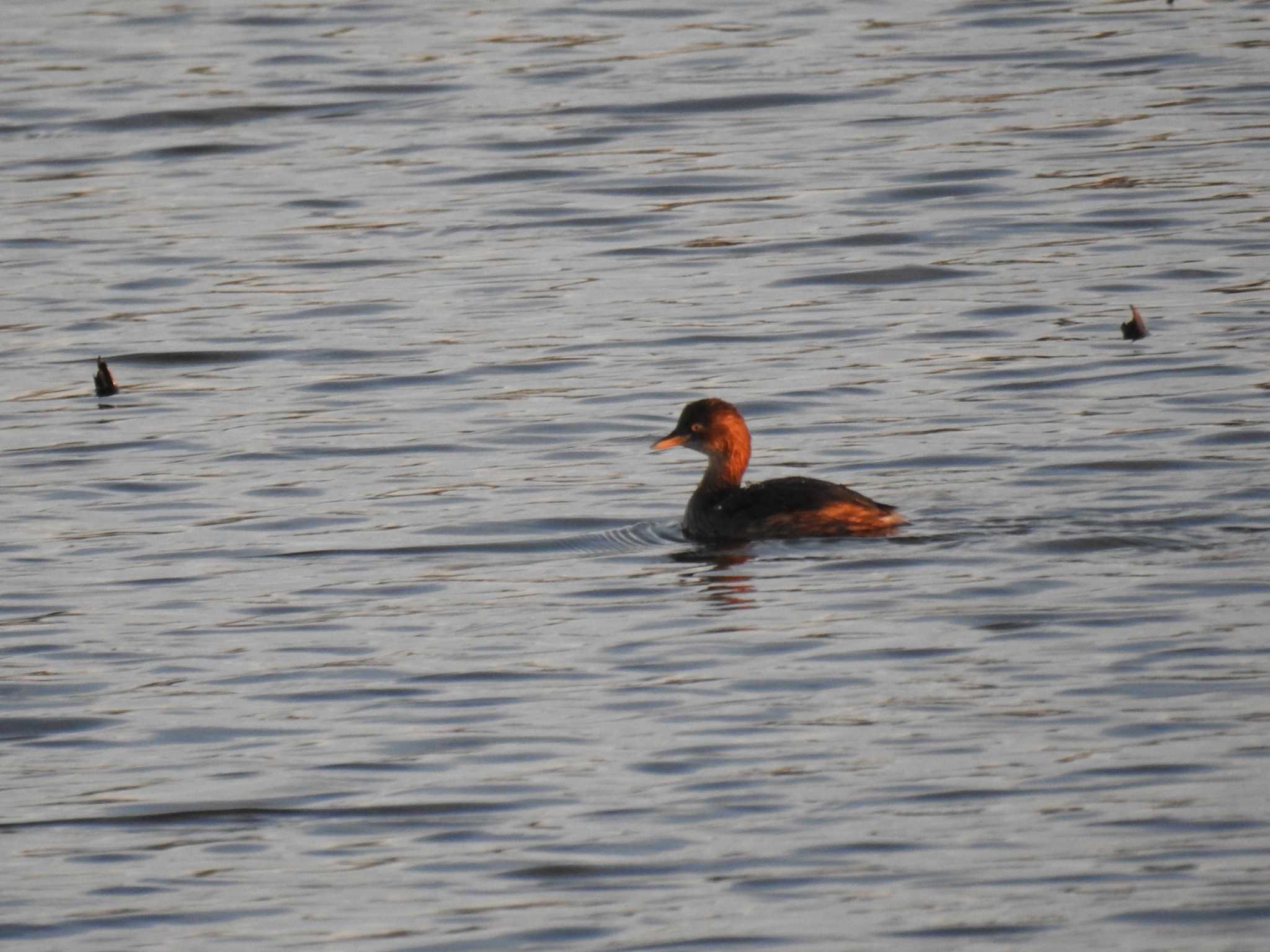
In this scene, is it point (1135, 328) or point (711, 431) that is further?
point (1135, 328)

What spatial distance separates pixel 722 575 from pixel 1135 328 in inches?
165

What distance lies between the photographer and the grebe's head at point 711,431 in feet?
37.7

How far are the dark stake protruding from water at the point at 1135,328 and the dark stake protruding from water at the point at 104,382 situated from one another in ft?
18.3

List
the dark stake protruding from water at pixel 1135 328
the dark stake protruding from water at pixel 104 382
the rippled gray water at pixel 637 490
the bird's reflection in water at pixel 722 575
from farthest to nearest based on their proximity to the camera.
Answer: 1. the dark stake protruding from water at pixel 104 382
2. the dark stake protruding from water at pixel 1135 328
3. the bird's reflection in water at pixel 722 575
4. the rippled gray water at pixel 637 490

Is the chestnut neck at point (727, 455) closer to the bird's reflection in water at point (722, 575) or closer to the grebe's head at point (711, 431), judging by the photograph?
the grebe's head at point (711, 431)

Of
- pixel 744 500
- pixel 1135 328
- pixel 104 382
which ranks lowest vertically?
pixel 744 500

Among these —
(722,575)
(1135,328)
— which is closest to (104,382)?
(722,575)

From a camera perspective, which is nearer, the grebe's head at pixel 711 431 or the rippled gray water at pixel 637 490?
the rippled gray water at pixel 637 490

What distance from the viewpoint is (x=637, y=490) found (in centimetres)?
1195

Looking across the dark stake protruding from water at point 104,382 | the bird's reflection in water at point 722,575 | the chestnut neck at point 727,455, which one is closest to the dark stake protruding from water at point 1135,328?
the chestnut neck at point 727,455

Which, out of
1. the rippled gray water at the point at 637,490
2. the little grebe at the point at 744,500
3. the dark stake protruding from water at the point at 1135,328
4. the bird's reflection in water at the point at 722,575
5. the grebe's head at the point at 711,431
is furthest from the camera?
A: the dark stake protruding from water at the point at 1135,328

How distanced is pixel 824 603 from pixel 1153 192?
8271 mm

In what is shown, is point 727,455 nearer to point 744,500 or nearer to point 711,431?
point 711,431

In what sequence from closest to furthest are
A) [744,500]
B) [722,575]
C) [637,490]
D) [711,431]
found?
1. [722,575]
2. [744,500]
3. [711,431]
4. [637,490]
